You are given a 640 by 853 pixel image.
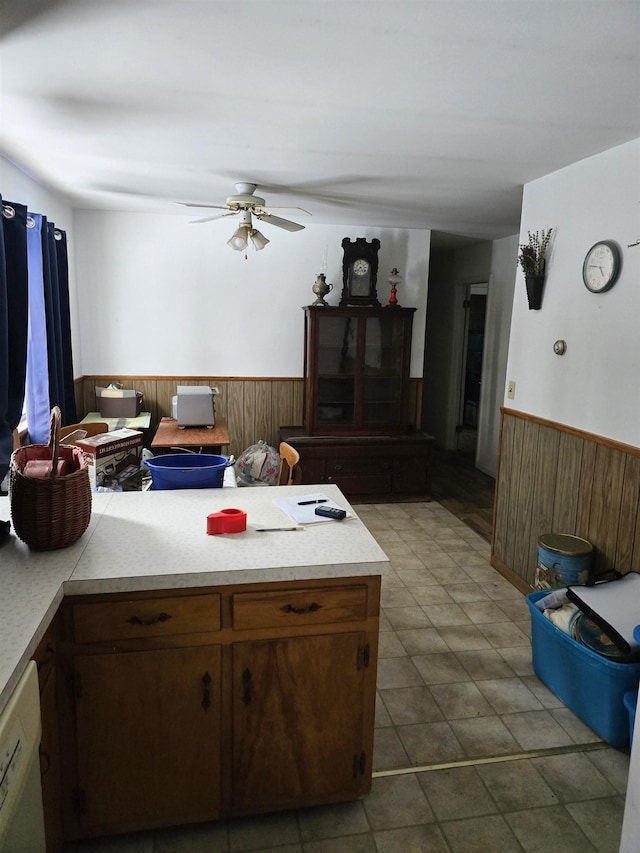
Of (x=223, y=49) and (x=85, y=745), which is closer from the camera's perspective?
(x=85, y=745)

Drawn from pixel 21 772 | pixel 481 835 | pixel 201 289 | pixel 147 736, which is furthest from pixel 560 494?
pixel 201 289

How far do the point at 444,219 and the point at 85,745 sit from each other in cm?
422

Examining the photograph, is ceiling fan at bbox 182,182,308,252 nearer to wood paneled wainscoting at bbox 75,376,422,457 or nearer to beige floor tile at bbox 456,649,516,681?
wood paneled wainscoting at bbox 75,376,422,457

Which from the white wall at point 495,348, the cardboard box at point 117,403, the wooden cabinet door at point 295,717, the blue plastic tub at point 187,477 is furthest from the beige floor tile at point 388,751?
the white wall at point 495,348

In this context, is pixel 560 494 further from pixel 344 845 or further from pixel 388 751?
pixel 344 845

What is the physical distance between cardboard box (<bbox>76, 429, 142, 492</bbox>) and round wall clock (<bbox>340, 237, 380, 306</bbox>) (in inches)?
89.3

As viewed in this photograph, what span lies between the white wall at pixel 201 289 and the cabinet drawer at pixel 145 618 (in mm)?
3654

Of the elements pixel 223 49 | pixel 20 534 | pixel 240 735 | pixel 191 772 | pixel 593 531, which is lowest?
pixel 191 772

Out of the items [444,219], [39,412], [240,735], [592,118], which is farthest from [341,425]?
[240,735]

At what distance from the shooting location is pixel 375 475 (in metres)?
4.88

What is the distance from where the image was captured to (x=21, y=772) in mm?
1081

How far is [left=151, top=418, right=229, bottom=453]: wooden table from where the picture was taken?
377cm

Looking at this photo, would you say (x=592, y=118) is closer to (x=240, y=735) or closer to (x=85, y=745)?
(x=240, y=735)

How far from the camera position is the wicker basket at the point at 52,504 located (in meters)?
1.56
